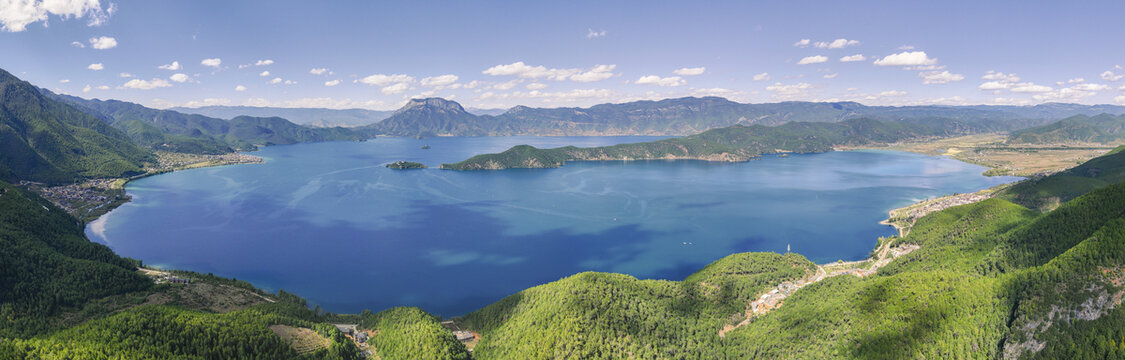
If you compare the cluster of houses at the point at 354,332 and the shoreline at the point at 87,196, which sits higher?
the shoreline at the point at 87,196

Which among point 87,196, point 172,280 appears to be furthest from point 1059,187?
point 87,196

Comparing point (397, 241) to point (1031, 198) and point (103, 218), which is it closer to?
point (103, 218)

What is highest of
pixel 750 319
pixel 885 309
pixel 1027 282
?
pixel 1027 282

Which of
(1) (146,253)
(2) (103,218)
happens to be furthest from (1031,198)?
(2) (103,218)

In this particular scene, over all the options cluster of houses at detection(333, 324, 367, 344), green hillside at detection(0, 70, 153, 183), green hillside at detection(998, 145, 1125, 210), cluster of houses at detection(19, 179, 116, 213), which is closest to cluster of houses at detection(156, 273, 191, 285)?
cluster of houses at detection(333, 324, 367, 344)

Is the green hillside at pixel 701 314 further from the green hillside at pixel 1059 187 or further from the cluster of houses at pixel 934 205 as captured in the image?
the green hillside at pixel 1059 187

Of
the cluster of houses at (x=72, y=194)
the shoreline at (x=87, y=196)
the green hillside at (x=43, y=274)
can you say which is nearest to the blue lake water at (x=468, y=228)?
the shoreline at (x=87, y=196)

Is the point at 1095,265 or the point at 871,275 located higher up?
the point at 1095,265
